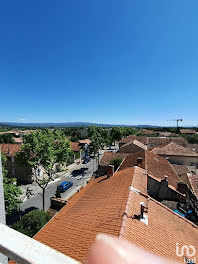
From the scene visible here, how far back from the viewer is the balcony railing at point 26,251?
2.95ft

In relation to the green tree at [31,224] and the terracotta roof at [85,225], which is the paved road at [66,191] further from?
the terracotta roof at [85,225]

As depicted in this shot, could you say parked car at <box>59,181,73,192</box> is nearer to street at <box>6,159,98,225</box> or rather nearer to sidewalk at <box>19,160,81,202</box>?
street at <box>6,159,98,225</box>

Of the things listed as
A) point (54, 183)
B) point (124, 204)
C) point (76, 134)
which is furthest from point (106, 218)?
point (76, 134)

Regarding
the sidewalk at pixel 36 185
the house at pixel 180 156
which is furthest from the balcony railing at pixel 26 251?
the house at pixel 180 156

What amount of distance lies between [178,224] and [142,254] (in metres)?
9.07

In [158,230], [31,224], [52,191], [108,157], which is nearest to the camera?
[158,230]

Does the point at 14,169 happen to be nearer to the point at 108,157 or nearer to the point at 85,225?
the point at 108,157

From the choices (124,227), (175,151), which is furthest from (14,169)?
(175,151)

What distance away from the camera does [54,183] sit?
2436cm

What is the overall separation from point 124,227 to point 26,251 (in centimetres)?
573

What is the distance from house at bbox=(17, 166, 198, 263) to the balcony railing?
4640 millimetres

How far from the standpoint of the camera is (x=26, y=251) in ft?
3.20

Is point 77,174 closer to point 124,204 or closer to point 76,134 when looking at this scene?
point 124,204

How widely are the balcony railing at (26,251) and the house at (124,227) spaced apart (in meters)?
4.64
